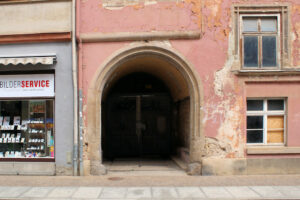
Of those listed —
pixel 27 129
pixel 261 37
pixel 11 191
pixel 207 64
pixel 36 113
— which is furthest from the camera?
pixel 27 129

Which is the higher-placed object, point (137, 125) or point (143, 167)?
point (137, 125)

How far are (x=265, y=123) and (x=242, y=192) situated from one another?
10.1ft

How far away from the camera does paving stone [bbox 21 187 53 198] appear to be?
6.99 meters

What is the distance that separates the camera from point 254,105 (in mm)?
9422

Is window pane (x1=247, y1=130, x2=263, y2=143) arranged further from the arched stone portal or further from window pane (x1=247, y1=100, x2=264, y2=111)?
the arched stone portal

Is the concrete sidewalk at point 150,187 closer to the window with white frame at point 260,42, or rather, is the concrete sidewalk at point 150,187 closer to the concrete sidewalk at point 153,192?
the concrete sidewalk at point 153,192

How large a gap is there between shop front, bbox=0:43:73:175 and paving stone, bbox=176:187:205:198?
369 cm

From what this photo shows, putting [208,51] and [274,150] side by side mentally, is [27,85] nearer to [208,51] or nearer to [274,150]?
[208,51]

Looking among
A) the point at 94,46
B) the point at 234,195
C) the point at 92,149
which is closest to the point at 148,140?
the point at 92,149

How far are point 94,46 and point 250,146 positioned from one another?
5.80 metres

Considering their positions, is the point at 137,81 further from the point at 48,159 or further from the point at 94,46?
the point at 48,159

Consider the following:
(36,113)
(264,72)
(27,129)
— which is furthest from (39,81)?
(264,72)

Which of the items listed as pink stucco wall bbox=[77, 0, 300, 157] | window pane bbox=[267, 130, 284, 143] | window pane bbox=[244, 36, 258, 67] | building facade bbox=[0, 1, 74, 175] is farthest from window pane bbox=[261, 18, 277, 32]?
building facade bbox=[0, 1, 74, 175]

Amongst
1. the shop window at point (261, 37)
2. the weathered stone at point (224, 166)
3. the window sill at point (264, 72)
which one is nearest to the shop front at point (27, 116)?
the weathered stone at point (224, 166)
